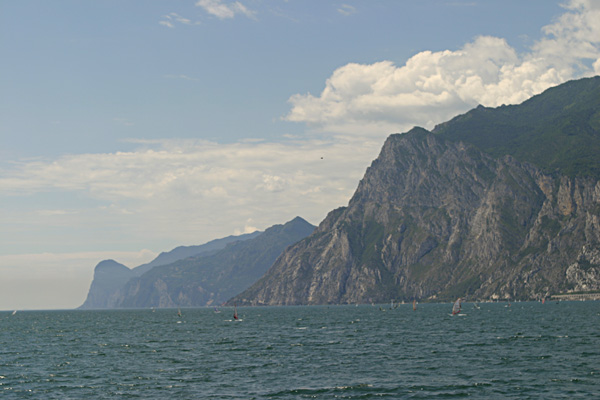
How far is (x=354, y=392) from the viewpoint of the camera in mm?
63938

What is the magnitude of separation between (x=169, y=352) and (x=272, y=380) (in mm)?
41548

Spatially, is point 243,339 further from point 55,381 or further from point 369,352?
point 55,381

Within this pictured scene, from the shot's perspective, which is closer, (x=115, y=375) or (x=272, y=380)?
(x=272, y=380)

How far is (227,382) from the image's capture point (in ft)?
237

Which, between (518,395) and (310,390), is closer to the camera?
(518,395)

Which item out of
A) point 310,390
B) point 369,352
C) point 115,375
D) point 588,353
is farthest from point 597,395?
point 115,375

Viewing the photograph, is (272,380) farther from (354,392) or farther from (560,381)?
(560,381)

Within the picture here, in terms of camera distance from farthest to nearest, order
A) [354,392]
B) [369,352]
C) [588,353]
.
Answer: [369,352] → [588,353] → [354,392]

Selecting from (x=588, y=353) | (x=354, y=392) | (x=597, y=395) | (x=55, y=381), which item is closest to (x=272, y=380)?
(x=354, y=392)

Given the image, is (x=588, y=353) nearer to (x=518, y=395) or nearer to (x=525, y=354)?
(x=525, y=354)

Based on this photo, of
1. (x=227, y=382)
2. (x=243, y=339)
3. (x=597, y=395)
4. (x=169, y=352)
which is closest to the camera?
(x=597, y=395)

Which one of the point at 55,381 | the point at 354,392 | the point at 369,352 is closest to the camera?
the point at 354,392

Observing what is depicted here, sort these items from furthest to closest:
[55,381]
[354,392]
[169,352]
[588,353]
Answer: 1. [169,352]
2. [588,353]
3. [55,381]
4. [354,392]

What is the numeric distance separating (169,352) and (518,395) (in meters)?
66.4
